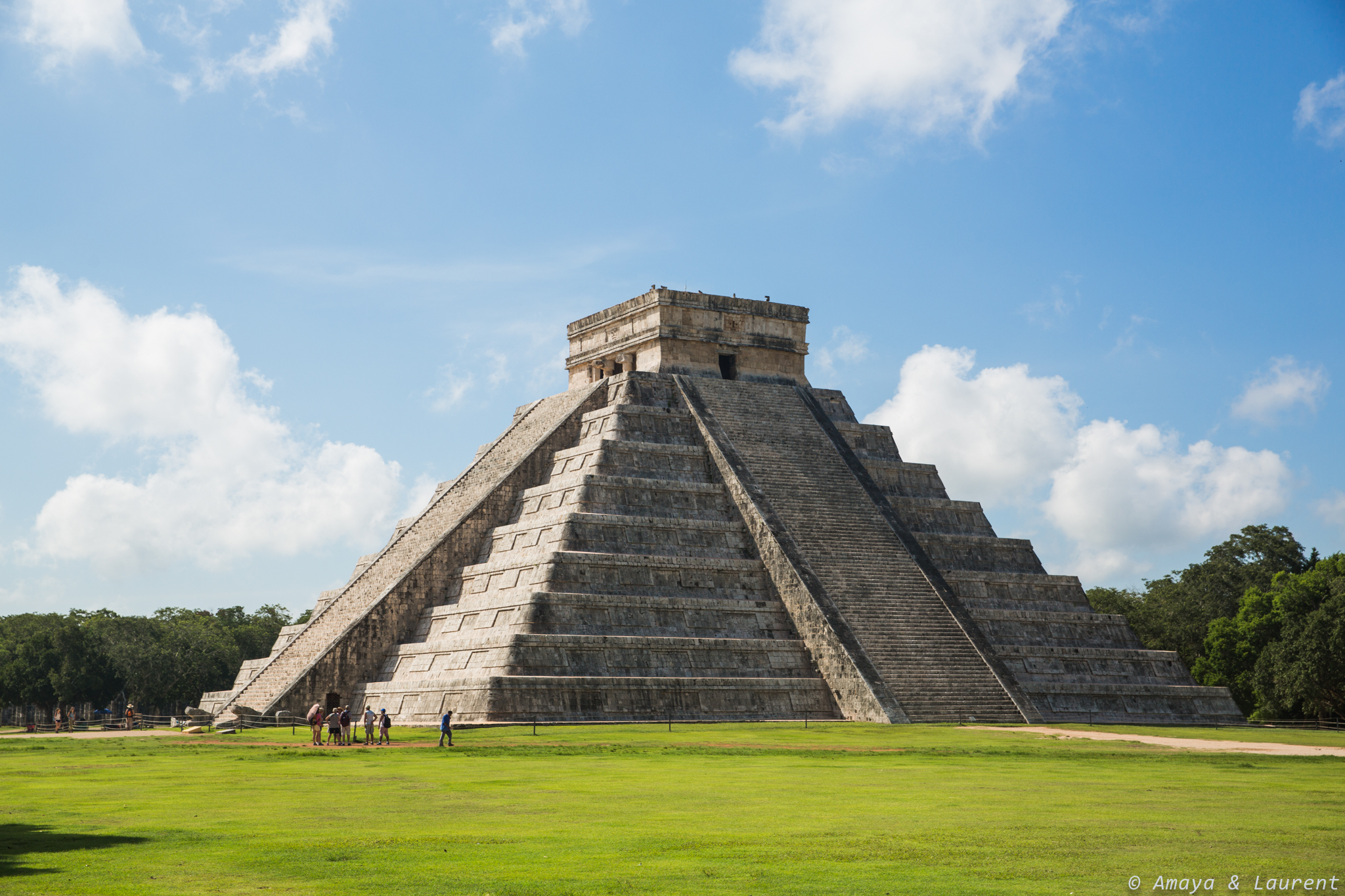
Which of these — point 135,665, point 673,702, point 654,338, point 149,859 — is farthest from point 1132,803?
point 135,665

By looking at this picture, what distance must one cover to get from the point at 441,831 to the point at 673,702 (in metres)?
19.2

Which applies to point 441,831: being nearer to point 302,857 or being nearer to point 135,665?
point 302,857

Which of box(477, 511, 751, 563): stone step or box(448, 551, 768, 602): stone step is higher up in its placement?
box(477, 511, 751, 563): stone step

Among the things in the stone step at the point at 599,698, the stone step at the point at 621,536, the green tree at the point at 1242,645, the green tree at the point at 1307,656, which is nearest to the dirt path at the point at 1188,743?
the stone step at the point at 599,698

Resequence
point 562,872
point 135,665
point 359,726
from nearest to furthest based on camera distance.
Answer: point 562,872 → point 359,726 → point 135,665

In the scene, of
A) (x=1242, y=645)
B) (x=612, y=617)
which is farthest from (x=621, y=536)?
(x=1242, y=645)

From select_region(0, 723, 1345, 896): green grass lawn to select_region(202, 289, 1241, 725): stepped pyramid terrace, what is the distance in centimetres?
879

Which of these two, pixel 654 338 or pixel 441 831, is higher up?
pixel 654 338

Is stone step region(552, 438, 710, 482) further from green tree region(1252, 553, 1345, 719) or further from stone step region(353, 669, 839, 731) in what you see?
green tree region(1252, 553, 1345, 719)

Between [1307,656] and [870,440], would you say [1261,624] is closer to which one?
[1307,656]

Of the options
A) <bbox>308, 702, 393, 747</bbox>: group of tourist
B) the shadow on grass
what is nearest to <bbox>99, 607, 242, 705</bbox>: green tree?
<bbox>308, 702, 393, 747</bbox>: group of tourist

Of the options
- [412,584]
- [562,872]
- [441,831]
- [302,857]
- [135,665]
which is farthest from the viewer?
[135,665]

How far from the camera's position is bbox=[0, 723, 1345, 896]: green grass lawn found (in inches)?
389

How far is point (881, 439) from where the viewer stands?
44500 millimetres
